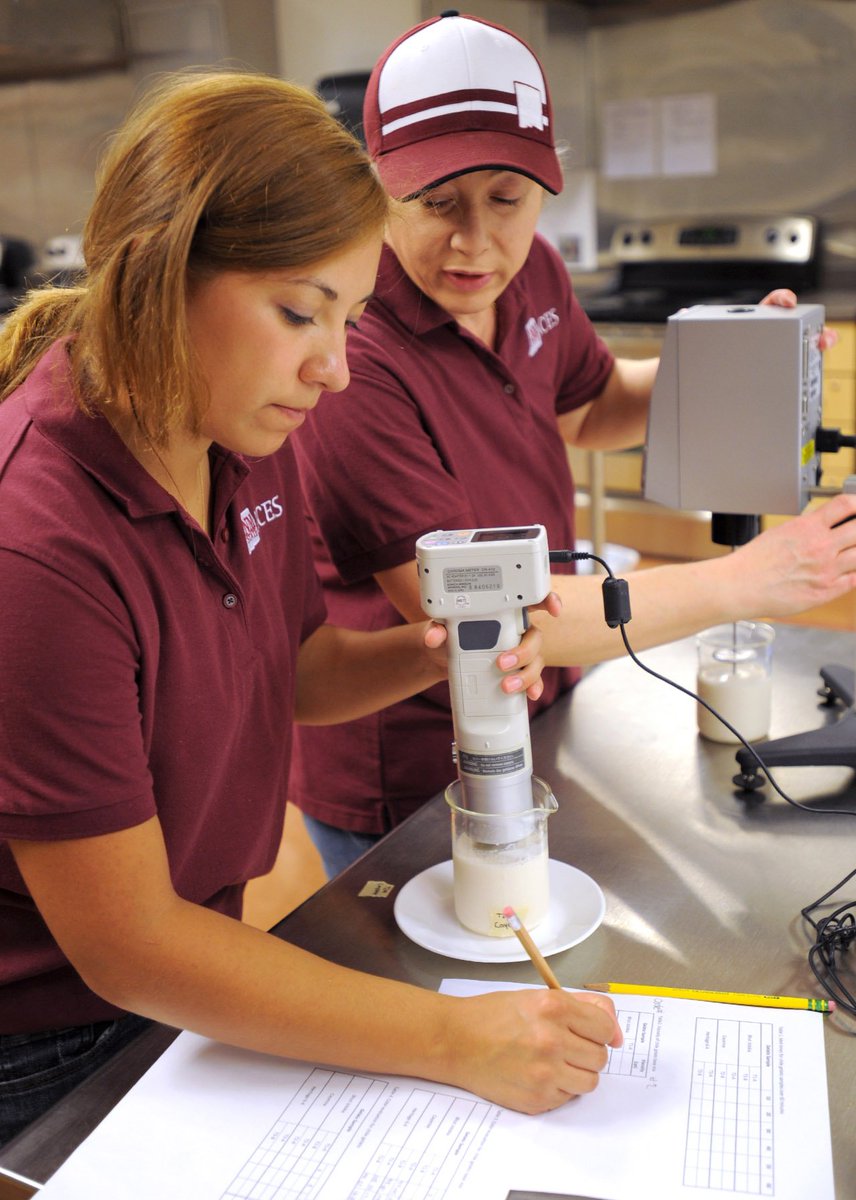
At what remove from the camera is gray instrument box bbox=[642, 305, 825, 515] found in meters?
1.30

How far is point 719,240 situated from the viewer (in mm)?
4676

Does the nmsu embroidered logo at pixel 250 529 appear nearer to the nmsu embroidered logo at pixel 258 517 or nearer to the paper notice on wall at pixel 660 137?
the nmsu embroidered logo at pixel 258 517

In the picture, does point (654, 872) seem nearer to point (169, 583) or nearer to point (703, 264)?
point (169, 583)

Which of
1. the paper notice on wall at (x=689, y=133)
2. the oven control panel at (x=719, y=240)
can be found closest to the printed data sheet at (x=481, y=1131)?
the oven control panel at (x=719, y=240)

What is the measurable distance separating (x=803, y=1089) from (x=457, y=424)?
81 centimetres

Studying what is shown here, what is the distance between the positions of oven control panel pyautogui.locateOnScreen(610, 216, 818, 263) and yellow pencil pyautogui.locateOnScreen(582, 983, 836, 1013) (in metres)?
4.07

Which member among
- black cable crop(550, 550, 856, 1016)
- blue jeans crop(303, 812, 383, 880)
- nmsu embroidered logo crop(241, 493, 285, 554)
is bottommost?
blue jeans crop(303, 812, 383, 880)

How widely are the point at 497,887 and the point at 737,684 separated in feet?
1.64

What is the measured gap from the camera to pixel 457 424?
4.60ft

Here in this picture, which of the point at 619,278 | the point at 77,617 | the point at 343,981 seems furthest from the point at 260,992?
the point at 619,278

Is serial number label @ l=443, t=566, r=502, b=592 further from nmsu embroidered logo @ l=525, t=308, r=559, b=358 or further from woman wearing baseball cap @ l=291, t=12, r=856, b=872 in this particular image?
nmsu embroidered logo @ l=525, t=308, r=559, b=358

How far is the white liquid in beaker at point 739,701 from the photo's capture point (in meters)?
1.39

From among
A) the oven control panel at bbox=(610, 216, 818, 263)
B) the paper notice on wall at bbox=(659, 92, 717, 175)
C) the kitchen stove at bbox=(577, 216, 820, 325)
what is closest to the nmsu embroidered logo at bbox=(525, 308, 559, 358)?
the kitchen stove at bbox=(577, 216, 820, 325)

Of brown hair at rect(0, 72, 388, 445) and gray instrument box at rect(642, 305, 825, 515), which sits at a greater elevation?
brown hair at rect(0, 72, 388, 445)
